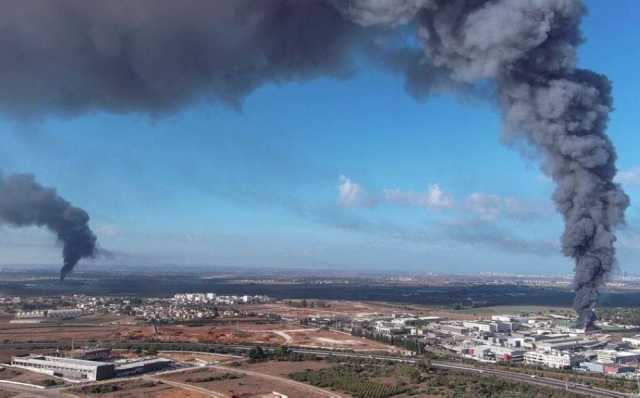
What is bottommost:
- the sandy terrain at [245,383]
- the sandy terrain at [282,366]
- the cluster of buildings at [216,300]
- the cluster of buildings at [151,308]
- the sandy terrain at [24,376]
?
the sandy terrain at [24,376]

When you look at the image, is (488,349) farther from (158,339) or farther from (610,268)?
(610,268)

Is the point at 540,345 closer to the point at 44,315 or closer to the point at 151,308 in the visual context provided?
Answer: the point at 151,308

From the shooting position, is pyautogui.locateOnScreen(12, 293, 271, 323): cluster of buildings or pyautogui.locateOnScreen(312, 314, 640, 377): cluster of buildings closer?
pyautogui.locateOnScreen(312, 314, 640, 377): cluster of buildings

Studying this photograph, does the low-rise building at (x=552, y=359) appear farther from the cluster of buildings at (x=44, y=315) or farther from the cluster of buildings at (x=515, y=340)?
the cluster of buildings at (x=44, y=315)

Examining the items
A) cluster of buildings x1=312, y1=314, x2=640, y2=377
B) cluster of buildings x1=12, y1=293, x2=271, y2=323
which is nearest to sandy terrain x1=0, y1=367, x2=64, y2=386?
cluster of buildings x1=312, y1=314, x2=640, y2=377

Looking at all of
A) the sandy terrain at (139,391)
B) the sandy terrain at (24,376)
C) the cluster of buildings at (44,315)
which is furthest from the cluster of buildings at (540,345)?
the cluster of buildings at (44,315)

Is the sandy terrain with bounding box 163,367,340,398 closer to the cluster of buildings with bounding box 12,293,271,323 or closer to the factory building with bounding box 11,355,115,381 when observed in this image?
the factory building with bounding box 11,355,115,381

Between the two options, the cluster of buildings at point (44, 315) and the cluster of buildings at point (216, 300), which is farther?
the cluster of buildings at point (216, 300)

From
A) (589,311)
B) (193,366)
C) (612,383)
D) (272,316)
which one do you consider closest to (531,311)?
(272,316)
